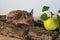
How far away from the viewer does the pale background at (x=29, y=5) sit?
1.43 metres

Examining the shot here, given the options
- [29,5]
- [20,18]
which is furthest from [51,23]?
[29,5]

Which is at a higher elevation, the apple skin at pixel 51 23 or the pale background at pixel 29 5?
the pale background at pixel 29 5

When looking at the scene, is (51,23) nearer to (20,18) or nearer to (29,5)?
(20,18)

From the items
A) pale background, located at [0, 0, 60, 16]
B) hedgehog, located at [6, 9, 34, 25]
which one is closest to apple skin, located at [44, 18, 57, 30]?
hedgehog, located at [6, 9, 34, 25]

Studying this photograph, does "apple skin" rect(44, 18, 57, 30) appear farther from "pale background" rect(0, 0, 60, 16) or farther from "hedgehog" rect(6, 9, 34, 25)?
"pale background" rect(0, 0, 60, 16)

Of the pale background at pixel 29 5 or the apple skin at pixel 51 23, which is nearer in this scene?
the apple skin at pixel 51 23

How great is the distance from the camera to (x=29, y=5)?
150 centimetres

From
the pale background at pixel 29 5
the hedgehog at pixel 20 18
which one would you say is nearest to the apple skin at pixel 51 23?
the hedgehog at pixel 20 18

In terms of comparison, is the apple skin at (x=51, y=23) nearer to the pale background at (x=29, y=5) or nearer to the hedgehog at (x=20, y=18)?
the hedgehog at (x=20, y=18)

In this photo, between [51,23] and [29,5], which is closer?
[51,23]

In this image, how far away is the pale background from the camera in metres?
1.43

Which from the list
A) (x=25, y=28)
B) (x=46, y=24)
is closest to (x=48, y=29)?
(x=46, y=24)

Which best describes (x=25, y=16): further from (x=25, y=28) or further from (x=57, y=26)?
(x=57, y=26)

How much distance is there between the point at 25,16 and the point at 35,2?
0.43 meters
